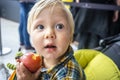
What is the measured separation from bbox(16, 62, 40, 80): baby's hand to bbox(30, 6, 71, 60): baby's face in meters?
0.08

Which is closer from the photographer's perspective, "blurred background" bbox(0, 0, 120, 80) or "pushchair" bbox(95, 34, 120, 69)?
"pushchair" bbox(95, 34, 120, 69)

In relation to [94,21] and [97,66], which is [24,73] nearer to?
[97,66]

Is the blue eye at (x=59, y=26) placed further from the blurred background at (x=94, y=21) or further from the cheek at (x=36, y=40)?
the blurred background at (x=94, y=21)

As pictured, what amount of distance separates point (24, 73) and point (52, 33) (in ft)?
0.59

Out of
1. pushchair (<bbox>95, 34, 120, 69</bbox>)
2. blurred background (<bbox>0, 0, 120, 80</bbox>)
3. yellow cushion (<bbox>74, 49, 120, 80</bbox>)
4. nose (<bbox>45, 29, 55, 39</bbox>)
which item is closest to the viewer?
nose (<bbox>45, 29, 55, 39</bbox>)

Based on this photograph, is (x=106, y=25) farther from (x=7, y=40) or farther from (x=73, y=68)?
(x=7, y=40)

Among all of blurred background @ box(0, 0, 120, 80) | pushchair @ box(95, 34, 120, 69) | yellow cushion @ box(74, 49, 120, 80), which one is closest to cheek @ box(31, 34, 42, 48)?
yellow cushion @ box(74, 49, 120, 80)

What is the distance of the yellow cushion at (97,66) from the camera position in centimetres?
113

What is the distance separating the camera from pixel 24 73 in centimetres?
88

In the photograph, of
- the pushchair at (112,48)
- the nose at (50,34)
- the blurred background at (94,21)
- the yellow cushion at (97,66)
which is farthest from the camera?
the blurred background at (94,21)

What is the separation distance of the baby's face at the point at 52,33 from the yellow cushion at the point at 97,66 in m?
0.35

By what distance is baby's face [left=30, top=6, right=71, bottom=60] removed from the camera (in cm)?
83

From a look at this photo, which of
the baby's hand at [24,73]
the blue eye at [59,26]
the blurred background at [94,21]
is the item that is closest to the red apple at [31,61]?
the baby's hand at [24,73]

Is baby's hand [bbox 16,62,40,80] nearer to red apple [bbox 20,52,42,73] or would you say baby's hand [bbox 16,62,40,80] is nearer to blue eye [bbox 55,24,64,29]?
red apple [bbox 20,52,42,73]
